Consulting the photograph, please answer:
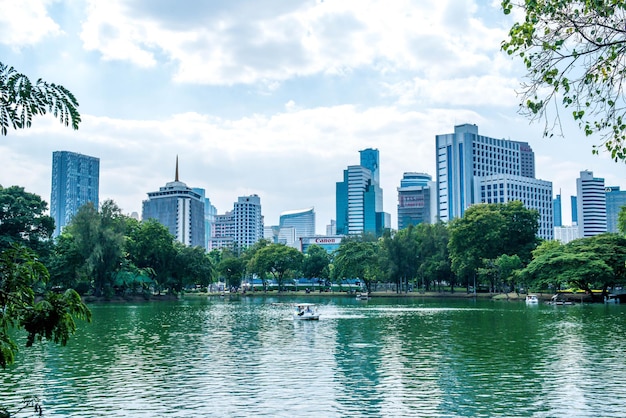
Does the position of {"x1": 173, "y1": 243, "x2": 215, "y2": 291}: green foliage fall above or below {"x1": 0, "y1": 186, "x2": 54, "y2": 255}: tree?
below

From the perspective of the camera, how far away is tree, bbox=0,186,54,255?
67062 millimetres

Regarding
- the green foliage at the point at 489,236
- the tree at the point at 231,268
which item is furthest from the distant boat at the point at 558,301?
the tree at the point at 231,268

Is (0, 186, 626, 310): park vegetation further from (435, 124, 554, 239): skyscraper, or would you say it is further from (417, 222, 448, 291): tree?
(435, 124, 554, 239): skyscraper

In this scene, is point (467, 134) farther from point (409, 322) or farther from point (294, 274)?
point (409, 322)

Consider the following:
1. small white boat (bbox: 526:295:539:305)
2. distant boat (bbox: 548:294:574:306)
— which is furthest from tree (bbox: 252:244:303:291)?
distant boat (bbox: 548:294:574:306)

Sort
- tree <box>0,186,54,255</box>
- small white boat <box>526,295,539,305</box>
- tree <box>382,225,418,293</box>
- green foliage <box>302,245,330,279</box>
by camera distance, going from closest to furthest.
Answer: tree <box>0,186,54,255</box> < small white boat <box>526,295,539,305</box> < tree <box>382,225,418,293</box> < green foliage <box>302,245,330,279</box>

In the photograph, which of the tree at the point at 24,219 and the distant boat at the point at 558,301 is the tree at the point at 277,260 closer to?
the tree at the point at 24,219

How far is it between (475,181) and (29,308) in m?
180

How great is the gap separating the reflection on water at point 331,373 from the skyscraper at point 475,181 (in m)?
140

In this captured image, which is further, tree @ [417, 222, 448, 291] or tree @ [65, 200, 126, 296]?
tree @ [417, 222, 448, 291]

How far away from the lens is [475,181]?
590 ft

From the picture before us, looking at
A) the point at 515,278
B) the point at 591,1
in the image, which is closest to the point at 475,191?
the point at 515,278

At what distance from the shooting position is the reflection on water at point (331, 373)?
17.4 metres

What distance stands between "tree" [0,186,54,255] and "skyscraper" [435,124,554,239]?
129 meters
